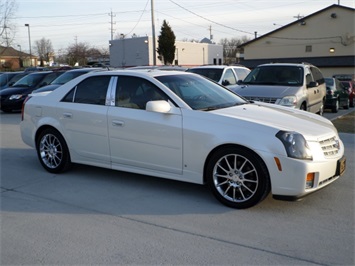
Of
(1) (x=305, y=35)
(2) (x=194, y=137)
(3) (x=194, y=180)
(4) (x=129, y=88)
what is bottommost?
(3) (x=194, y=180)

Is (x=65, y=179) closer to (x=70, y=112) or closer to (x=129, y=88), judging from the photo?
(x=70, y=112)

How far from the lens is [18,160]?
24.7 ft

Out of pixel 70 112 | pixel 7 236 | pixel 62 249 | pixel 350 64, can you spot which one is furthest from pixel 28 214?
pixel 350 64

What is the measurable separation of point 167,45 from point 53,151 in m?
41.6

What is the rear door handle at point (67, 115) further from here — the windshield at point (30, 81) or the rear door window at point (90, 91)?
the windshield at point (30, 81)

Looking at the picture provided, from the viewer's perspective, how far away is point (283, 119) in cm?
514

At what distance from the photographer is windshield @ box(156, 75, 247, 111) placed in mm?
5422

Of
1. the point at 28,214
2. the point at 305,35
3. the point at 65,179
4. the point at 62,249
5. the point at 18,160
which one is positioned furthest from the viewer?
the point at 305,35

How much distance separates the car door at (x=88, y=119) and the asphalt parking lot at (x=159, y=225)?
0.45 meters

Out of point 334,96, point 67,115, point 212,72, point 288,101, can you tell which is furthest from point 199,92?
point 334,96

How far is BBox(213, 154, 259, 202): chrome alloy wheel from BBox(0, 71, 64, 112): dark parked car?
1268 centimetres

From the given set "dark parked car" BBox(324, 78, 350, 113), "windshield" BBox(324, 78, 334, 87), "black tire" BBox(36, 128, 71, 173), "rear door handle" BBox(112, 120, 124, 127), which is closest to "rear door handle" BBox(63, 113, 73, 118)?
"black tire" BBox(36, 128, 71, 173)

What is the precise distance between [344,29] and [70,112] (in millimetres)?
42080

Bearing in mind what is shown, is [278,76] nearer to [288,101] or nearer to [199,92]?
[288,101]
